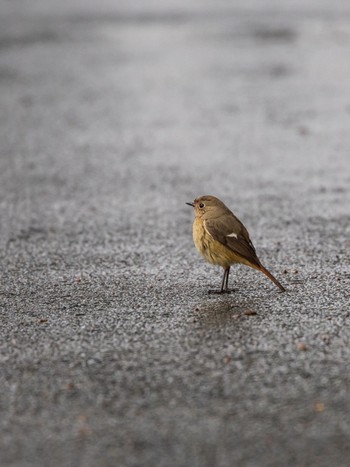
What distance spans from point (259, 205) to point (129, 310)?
9.18 feet

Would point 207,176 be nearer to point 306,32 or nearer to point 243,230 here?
point 243,230

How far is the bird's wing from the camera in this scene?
18.4 ft

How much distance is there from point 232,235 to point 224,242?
7 cm

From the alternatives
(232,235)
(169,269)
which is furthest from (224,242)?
(169,269)

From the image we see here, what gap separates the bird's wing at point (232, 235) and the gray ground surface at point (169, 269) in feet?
0.90

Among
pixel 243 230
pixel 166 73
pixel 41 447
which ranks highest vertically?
pixel 166 73

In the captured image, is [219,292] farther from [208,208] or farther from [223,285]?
[208,208]

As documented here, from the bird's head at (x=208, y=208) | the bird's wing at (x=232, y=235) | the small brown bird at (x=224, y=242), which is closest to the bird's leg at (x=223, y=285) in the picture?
the small brown bird at (x=224, y=242)

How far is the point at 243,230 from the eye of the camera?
227 inches

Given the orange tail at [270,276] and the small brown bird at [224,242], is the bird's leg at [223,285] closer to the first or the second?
the small brown bird at [224,242]

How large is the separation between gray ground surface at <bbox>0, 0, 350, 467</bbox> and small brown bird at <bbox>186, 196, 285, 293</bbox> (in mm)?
219

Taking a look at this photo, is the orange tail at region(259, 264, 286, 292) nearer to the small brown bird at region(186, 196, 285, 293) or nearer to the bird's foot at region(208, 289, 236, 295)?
the small brown bird at region(186, 196, 285, 293)

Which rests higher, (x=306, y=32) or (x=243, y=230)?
(x=306, y=32)

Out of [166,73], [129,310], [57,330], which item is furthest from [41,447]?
Answer: [166,73]
